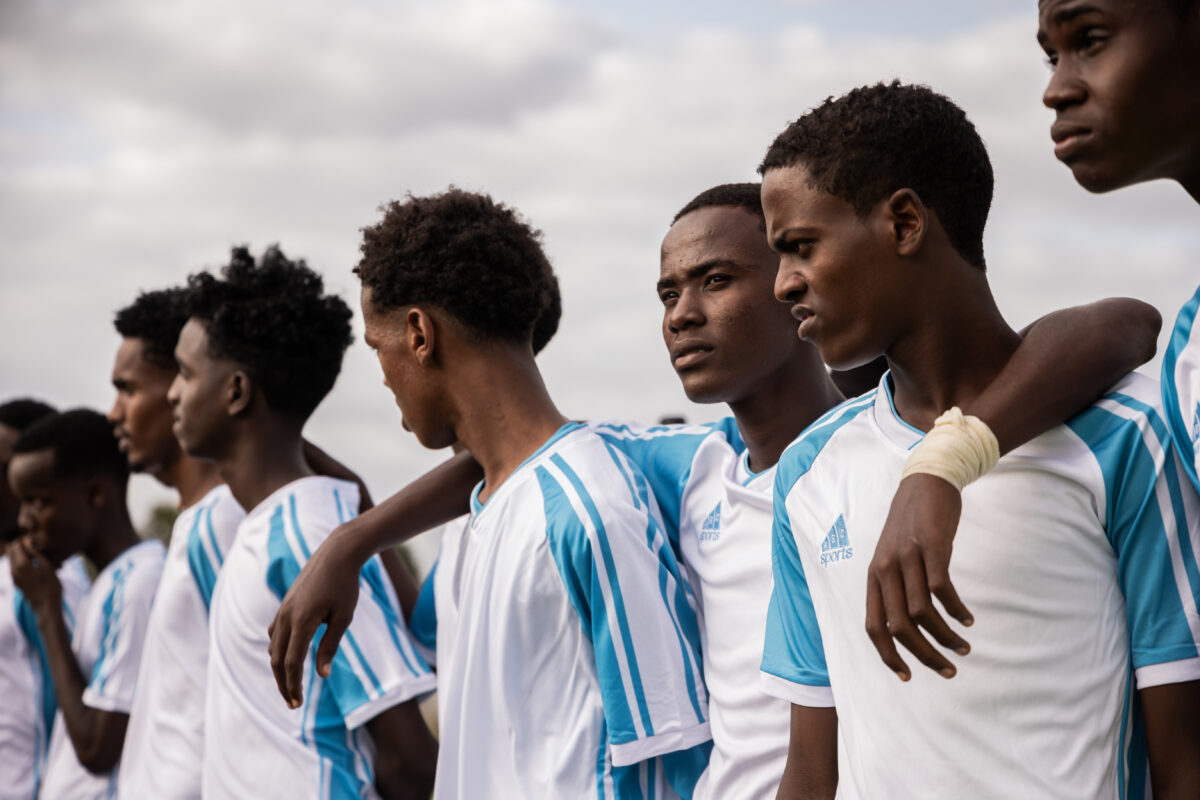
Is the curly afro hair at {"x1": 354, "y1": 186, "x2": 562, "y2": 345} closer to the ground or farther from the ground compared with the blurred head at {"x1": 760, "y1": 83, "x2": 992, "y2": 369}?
farther from the ground

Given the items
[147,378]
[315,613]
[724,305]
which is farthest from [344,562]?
[147,378]

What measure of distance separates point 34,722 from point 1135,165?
553 centimetres

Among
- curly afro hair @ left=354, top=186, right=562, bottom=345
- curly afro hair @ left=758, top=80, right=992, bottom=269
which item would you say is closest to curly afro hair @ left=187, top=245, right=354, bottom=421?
curly afro hair @ left=354, top=186, right=562, bottom=345

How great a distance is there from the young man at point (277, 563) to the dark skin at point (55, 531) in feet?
4.82

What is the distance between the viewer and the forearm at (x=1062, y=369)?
2.00 m

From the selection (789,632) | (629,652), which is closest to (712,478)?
(629,652)

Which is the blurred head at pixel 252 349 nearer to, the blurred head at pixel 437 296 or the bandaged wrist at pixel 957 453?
the blurred head at pixel 437 296

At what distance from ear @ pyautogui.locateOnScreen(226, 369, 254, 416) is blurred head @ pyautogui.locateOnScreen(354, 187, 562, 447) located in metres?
1.26

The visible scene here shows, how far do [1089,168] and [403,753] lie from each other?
8.82 ft

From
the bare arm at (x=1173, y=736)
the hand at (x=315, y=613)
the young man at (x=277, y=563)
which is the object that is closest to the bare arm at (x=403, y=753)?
the young man at (x=277, y=563)

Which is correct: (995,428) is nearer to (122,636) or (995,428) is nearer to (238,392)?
(238,392)

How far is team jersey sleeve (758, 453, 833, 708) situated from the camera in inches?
93.3

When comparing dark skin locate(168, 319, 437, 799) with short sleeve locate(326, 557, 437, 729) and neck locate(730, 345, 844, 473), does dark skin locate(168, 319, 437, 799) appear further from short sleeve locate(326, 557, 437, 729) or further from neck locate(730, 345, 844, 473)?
neck locate(730, 345, 844, 473)

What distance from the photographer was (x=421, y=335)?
10.9ft
